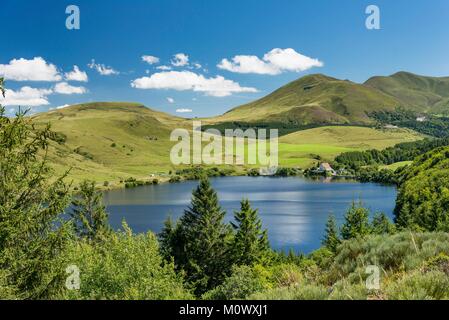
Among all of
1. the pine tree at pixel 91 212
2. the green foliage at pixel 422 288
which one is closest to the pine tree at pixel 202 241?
the pine tree at pixel 91 212

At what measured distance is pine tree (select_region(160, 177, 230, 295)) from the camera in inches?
1989

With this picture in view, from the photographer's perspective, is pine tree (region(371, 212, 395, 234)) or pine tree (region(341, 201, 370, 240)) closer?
pine tree (region(341, 201, 370, 240))

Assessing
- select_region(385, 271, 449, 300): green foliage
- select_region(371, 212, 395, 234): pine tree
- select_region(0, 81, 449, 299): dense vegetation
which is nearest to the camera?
select_region(385, 271, 449, 300): green foliage

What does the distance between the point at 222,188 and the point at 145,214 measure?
211 feet

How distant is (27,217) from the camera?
48.8ft

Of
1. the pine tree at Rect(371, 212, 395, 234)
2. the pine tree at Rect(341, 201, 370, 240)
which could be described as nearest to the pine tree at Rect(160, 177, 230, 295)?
the pine tree at Rect(341, 201, 370, 240)

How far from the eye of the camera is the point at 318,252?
66.3 metres

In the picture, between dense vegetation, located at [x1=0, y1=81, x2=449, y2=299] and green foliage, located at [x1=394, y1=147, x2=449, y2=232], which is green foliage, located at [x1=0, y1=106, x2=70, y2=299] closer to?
dense vegetation, located at [x1=0, y1=81, x2=449, y2=299]

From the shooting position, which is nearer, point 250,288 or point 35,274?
point 35,274

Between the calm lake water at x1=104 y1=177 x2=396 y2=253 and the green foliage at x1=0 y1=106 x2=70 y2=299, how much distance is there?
175 ft
